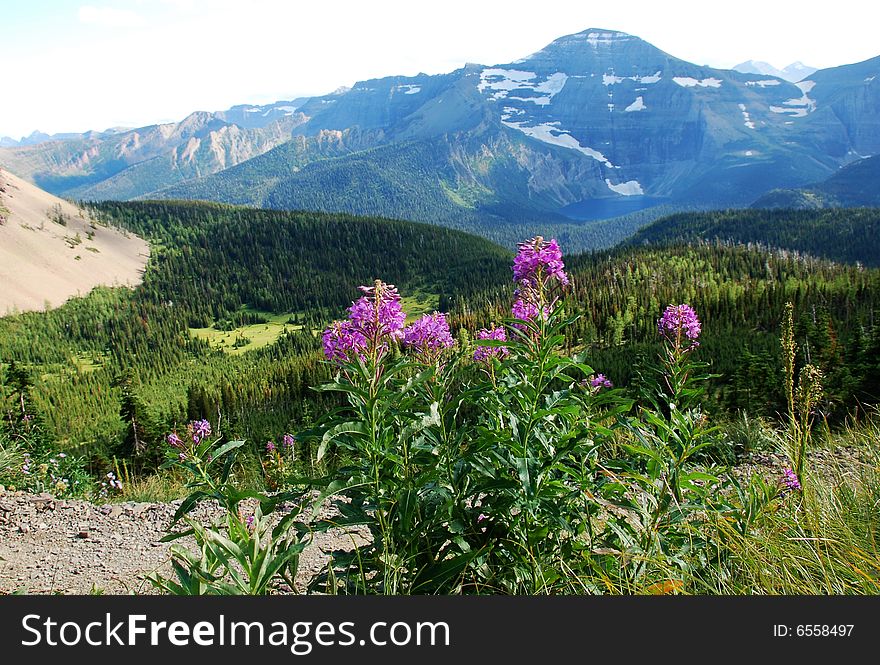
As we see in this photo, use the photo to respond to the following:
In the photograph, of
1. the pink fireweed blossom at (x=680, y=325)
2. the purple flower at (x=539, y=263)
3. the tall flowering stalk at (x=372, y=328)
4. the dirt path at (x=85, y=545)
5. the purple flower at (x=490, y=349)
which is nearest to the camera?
the tall flowering stalk at (x=372, y=328)

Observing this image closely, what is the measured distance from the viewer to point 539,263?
4.56 m

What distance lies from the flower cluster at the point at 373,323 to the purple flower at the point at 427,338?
410 mm

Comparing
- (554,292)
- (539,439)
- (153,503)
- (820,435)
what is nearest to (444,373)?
(539,439)

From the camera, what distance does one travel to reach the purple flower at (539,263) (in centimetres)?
453

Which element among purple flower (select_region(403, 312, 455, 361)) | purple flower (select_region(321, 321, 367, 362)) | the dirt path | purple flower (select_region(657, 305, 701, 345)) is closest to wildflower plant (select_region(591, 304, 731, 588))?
purple flower (select_region(657, 305, 701, 345))

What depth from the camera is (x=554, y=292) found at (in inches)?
180

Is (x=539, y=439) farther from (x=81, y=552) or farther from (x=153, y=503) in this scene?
(x=153, y=503)

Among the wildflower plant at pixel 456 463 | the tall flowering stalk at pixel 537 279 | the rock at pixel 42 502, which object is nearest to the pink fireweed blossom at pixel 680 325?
the tall flowering stalk at pixel 537 279

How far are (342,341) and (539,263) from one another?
179 cm

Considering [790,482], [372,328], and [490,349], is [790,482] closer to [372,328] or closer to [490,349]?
[490,349]

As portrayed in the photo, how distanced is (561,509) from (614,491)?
521mm

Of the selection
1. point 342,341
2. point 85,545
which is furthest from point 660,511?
point 85,545

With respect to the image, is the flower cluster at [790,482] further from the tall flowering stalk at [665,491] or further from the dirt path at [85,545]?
the dirt path at [85,545]

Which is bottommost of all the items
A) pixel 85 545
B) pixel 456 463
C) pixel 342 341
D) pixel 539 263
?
pixel 85 545
